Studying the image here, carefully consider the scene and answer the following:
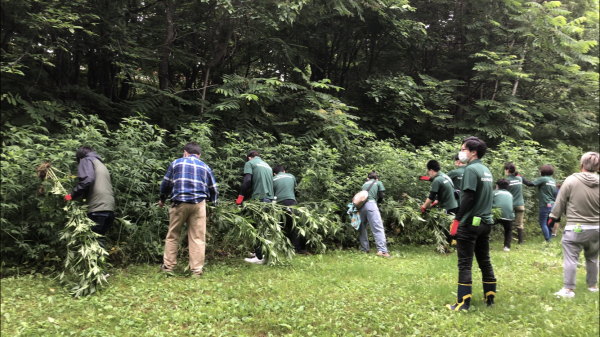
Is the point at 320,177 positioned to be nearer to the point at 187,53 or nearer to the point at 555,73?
the point at 187,53

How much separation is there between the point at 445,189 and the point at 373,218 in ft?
5.56

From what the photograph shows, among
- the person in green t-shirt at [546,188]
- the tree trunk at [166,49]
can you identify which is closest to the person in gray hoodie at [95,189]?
the tree trunk at [166,49]

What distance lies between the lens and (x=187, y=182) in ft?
18.2

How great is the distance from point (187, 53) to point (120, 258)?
20.8ft

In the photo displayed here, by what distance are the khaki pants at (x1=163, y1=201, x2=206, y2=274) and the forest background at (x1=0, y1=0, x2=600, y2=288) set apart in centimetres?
56

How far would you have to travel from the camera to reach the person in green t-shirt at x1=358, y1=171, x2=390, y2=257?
7.89 metres

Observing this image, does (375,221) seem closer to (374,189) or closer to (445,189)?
(374,189)

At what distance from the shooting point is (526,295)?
492 cm

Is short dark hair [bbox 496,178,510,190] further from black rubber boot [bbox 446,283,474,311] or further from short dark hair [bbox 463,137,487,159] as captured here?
black rubber boot [bbox 446,283,474,311]

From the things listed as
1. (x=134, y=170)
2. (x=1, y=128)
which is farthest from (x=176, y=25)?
(x=134, y=170)

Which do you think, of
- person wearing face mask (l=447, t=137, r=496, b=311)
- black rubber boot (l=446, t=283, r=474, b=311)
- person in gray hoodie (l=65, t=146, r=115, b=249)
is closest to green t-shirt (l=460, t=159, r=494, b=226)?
person wearing face mask (l=447, t=137, r=496, b=311)

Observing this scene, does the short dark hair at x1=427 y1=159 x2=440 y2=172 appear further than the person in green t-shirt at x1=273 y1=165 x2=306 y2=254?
No

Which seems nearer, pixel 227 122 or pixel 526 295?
pixel 526 295

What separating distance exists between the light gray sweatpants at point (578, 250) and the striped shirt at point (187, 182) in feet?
17.5
